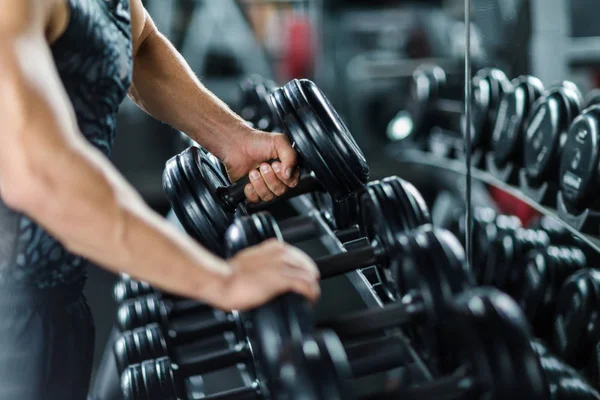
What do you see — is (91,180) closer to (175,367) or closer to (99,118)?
(99,118)

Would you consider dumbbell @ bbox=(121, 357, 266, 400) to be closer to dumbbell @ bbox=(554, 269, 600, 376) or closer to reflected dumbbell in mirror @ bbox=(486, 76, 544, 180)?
dumbbell @ bbox=(554, 269, 600, 376)

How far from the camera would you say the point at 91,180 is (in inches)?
27.8

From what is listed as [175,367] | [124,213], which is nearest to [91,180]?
[124,213]

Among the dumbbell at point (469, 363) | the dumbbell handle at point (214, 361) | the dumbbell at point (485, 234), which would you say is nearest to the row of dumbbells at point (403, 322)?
the dumbbell at point (469, 363)

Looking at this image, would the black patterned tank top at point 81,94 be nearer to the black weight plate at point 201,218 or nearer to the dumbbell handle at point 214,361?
the black weight plate at point 201,218

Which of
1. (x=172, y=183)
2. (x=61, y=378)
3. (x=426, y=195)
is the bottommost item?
(x=426, y=195)

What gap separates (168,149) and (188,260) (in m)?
3.88

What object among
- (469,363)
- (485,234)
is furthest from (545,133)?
(469,363)

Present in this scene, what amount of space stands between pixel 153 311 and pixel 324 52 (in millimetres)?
3660

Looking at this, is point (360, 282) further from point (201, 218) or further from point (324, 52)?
point (324, 52)

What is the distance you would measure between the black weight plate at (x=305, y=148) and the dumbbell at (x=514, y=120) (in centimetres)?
92

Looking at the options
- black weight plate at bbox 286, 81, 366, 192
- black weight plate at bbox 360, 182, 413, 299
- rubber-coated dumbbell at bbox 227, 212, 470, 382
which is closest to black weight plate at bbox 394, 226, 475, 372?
rubber-coated dumbbell at bbox 227, 212, 470, 382

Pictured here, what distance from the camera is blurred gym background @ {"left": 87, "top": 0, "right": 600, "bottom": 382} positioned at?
14.5ft

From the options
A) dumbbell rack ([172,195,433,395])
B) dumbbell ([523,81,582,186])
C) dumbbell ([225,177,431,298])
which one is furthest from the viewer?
dumbbell ([523,81,582,186])
